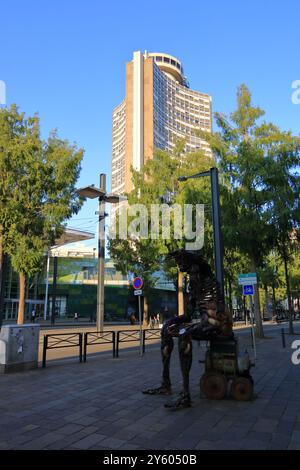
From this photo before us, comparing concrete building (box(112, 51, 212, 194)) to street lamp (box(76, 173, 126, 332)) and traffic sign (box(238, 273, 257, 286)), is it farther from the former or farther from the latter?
traffic sign (box(238, 273, 257, 286))

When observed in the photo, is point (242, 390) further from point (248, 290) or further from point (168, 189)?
point (168, 189)

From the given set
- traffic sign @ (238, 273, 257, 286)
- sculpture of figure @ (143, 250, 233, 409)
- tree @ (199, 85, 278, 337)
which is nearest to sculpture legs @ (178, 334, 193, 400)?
sculpture of figure @ (143, 250, 233, 409)

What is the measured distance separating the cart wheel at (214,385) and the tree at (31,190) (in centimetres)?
1337

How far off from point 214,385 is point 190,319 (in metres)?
1.18

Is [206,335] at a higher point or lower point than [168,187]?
lower

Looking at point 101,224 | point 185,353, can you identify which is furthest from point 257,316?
point 185,353

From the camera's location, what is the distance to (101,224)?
20.3m

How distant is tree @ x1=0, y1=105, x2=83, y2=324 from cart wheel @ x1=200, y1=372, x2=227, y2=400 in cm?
1337

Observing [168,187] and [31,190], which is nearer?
[31,190]

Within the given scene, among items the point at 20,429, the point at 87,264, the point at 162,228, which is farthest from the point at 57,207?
the point at 87,264

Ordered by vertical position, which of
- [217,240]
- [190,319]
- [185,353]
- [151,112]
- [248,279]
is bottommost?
[185,353]

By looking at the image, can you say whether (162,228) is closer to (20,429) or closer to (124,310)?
(20,429)

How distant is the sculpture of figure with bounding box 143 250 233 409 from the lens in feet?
21.2

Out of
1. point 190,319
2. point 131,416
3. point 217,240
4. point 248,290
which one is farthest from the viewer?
point 248,290
